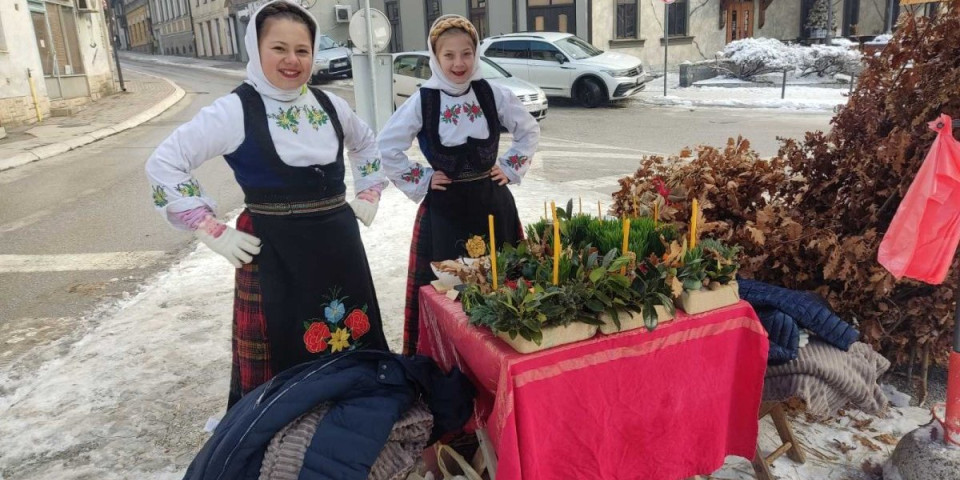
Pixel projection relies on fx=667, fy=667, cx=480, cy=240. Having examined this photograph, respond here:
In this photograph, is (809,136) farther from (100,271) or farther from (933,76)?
(100,271)

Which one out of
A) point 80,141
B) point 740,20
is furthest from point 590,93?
point 740,20

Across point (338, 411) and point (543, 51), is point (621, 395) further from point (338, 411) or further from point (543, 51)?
point (543, 51)

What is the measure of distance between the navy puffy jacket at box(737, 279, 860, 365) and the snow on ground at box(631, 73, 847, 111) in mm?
12713

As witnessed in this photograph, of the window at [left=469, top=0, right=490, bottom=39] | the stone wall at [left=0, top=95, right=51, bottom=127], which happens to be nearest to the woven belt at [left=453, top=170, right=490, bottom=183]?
the stone wall at [left=0, top=95, right=51, bottom=127]

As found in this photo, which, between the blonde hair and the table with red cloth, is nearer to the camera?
the table with red cloth

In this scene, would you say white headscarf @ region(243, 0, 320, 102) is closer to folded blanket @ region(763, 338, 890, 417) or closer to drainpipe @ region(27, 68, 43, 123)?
folded blanket @ region(763, 338, 890, 417)

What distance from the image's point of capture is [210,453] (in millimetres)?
1896

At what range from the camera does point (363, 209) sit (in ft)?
9.05

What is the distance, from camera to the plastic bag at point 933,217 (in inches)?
82.7

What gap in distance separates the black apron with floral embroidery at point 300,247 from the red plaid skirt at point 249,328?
0.03 meters

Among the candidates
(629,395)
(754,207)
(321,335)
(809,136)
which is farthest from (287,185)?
(809,136)

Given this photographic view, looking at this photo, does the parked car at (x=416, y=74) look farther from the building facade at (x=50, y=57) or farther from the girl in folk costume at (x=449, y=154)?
the girl in folk costume at (x=449, y=154)

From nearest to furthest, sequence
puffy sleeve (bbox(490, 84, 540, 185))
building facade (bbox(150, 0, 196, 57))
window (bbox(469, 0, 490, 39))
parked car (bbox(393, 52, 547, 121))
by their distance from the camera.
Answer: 1. puffy sleeve (bbox(490, 84, 540, 185))
2. parked car (bbox(393, 52, 547, 121))
3. window (bbox(469, 0, 490, 39))
4. building facade (bbox(150, 0, 196, 57))

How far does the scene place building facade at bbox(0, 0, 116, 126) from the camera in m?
14.3
